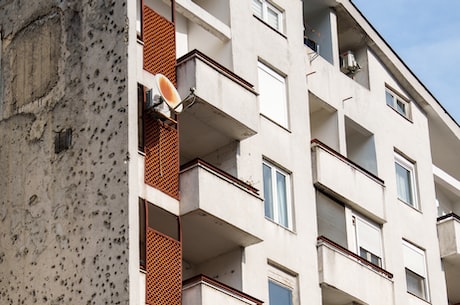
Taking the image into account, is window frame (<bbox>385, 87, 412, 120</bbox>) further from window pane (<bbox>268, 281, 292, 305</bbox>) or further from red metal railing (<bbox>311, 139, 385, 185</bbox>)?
window pane (<bbox>268, 281, 292, 305</bbox>)

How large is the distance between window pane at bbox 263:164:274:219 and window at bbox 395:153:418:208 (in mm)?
6025

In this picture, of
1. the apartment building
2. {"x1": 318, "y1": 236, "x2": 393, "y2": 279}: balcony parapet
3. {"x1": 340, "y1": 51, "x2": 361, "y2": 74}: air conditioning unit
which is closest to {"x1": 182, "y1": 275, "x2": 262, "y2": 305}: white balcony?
the apartment building

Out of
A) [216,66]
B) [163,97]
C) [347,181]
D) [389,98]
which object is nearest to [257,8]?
[216,66]

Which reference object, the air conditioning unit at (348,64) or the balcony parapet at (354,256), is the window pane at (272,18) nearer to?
the air conditioning unit at (348,64)

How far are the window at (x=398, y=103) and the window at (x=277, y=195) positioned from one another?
6.51m

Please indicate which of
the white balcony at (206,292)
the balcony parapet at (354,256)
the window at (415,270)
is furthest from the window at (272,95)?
the white balcony at (206,292)

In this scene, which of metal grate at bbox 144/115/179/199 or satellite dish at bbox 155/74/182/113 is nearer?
metal grate at bbox 144/115/179/199

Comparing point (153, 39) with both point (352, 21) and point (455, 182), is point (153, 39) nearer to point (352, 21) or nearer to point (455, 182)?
point (352, 21)

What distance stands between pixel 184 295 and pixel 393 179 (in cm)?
990

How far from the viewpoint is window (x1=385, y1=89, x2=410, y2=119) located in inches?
1479

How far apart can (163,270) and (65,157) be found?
3.23 m

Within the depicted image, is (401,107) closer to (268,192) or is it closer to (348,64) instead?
(348,64)

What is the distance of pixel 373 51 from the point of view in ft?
122

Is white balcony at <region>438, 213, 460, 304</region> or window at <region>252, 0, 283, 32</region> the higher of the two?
window at <region>252, 0, 283, 32</region>
